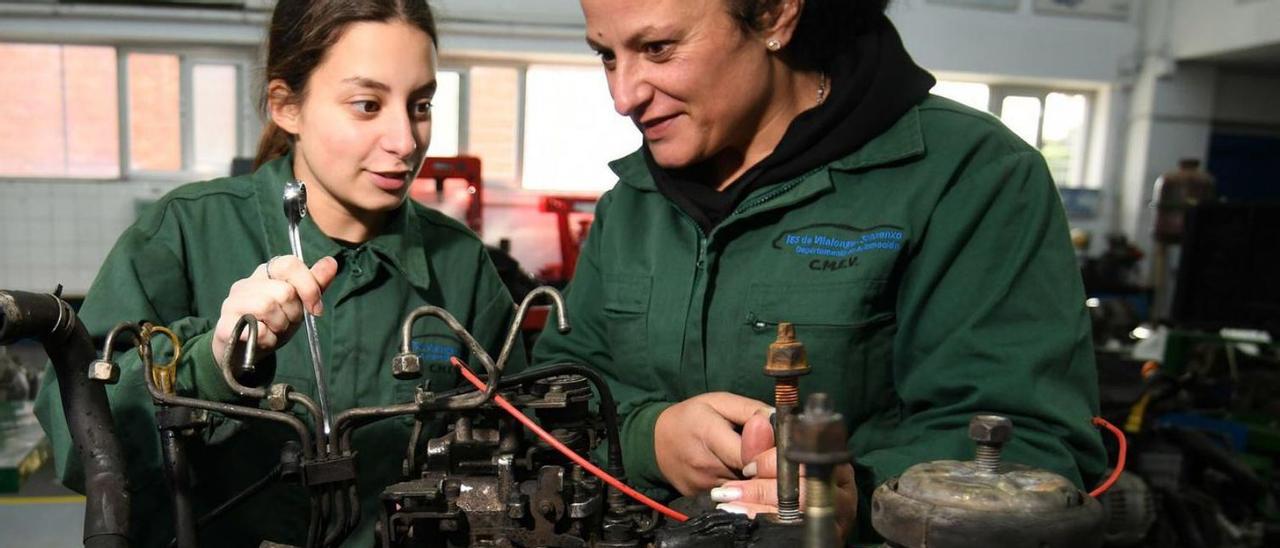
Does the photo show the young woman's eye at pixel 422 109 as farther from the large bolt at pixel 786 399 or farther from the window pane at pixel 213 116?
the window pane at pixel 213 116

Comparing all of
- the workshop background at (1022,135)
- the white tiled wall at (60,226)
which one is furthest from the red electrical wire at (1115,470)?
the white tiled wall at (60,226)

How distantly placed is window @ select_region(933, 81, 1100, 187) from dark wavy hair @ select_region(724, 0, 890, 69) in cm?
562

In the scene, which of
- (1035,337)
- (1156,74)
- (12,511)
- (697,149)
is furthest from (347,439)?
(1156,74)

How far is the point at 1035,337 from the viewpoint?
101 cm

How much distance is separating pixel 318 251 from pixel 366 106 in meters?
0.23

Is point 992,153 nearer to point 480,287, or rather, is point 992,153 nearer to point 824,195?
point 824,195

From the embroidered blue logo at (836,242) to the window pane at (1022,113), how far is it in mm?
6109

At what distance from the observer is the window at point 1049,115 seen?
258 inches

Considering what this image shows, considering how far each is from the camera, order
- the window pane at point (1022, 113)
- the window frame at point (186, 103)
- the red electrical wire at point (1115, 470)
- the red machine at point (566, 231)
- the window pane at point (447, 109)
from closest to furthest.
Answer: the red electrical wire at point (1115, 470) < the red machine at point (566, 231) < the window frame at point (186, 103) < the window pane at point (447, 109) < the window pane at point (1022, 113)

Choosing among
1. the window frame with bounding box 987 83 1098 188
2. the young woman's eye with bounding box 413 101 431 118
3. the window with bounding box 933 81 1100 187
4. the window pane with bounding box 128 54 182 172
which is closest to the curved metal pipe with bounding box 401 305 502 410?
the young woman's eye with bounding box 413 101 431 118

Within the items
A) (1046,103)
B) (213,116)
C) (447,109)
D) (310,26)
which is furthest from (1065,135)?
(310,26)

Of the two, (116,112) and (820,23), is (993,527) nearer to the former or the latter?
(820,23)

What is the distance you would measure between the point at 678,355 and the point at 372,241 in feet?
1.66

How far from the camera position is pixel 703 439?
1063 millimetres
